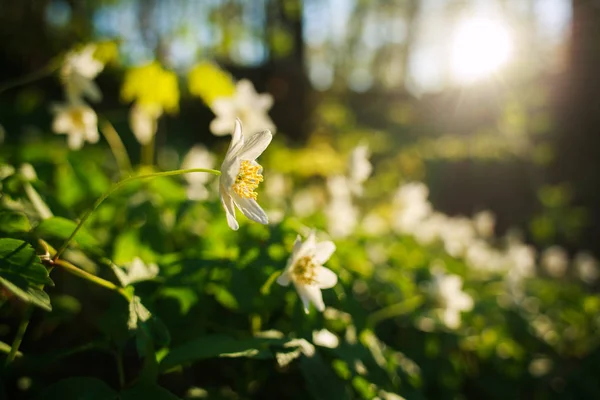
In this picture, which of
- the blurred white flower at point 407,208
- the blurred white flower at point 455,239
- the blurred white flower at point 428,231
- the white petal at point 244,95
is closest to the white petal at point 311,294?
the white petal at point 244,95

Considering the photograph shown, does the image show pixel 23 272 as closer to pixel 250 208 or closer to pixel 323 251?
pixel 250 208

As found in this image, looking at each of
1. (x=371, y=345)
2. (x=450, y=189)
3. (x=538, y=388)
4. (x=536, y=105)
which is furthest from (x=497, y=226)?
(x=371, y=345)

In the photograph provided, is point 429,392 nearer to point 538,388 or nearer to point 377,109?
point 538,388

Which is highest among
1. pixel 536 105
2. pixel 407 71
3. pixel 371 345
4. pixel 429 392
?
pixel 371 345


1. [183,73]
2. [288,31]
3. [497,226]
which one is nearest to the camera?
[183,73]

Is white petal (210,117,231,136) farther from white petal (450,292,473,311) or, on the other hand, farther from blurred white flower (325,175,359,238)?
white petal (450,292,473,311)

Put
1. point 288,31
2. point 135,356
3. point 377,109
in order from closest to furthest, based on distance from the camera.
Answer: point 135,356 < point 288,31 < point 377,109

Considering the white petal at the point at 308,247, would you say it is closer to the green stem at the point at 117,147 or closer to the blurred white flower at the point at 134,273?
the blurred white flower at the point at 134,273
